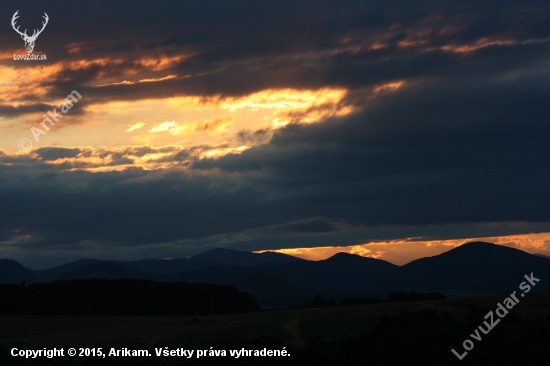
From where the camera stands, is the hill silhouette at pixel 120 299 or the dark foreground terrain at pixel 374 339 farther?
the hill silhouette at pixel 120 299

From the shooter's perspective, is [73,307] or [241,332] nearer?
[241,332]

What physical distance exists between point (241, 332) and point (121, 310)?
313 feet

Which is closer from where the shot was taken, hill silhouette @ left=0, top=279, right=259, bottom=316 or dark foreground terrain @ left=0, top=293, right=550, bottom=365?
dark foreground terrain @ left=0, top=293, right=550, bottom=365

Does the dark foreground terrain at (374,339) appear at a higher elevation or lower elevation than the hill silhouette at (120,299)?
lower

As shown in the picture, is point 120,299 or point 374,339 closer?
point 374,339

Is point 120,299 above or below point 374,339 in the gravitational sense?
above

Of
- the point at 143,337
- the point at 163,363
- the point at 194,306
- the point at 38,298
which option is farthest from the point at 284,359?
the point at 38,298

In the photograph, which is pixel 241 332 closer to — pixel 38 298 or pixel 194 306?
pixel 194 306

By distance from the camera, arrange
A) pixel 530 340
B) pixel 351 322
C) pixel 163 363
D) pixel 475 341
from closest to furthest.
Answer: pixel 530 340, pixel 475 341, pixel 163 363, pixel 351 322

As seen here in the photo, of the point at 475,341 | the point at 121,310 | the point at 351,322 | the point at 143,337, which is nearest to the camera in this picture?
the point at 475,341

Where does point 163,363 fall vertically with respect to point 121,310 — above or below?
below

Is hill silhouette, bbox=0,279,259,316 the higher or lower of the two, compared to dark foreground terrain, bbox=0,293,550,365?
higher

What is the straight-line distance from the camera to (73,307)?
156125mm

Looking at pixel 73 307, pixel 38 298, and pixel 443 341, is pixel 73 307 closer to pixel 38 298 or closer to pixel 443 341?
pixel 38 298
